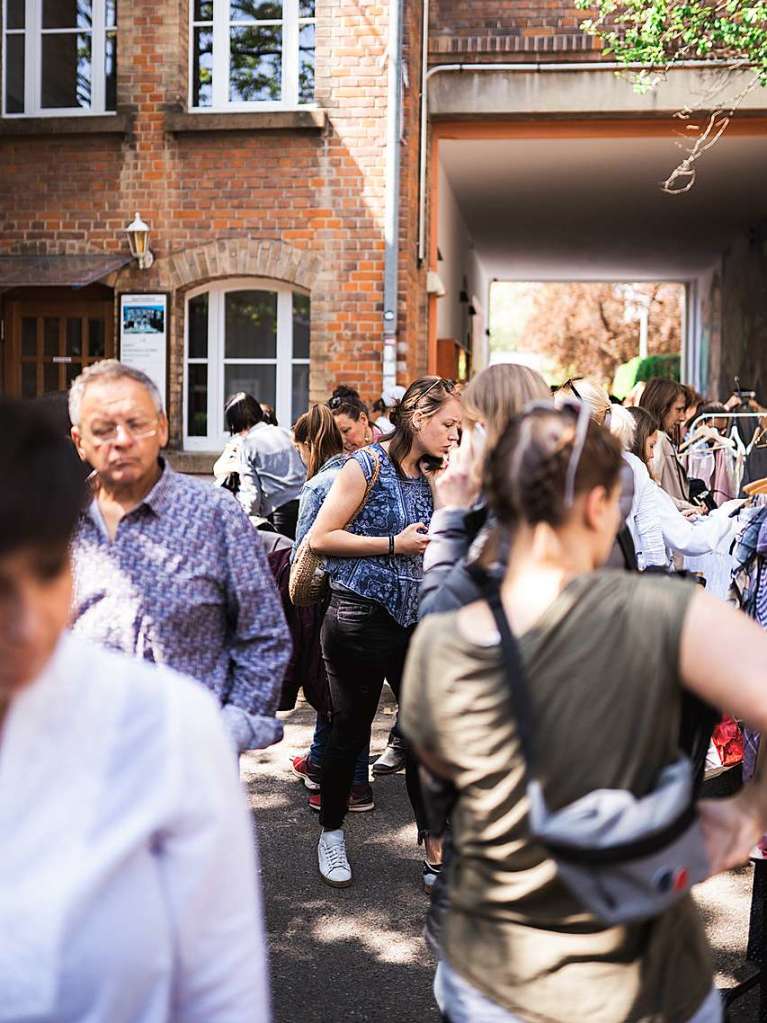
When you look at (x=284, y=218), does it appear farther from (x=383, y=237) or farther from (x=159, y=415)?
(x=159, y=415)

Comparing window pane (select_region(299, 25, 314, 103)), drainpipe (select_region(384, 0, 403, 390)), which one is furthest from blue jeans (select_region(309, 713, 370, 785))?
window pane (select_region(299, 25, 314, 103))

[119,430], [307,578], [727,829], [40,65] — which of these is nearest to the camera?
[727,829]

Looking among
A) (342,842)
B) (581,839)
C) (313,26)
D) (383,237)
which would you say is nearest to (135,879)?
(581,839)

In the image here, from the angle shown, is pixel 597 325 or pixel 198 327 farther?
pixel 597 325

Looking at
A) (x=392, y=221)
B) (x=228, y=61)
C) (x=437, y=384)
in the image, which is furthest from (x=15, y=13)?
(x=437, y=384)

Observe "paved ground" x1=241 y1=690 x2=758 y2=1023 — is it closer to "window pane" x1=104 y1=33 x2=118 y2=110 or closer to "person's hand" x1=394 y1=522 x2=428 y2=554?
"person's hand" x1=394 y1=522 x2=428 y2=554

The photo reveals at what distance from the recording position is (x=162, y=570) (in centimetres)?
302

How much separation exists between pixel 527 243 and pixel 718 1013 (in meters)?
21.9

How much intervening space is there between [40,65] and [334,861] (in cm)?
1080

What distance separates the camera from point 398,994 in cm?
410

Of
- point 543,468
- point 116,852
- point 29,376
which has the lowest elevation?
point 116,852

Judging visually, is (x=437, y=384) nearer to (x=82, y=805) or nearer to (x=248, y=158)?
(x=82, y=805)

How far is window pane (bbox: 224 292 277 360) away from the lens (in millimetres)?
13195

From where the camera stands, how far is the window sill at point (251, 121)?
486 inches
